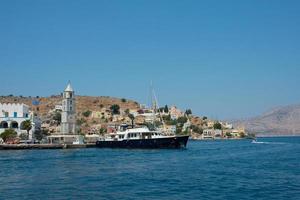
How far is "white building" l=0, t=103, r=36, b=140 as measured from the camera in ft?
370

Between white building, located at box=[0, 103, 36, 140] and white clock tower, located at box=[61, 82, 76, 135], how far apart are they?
11326 millimetres

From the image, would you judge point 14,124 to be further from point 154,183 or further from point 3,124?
point 154,183

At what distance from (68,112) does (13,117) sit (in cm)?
1619

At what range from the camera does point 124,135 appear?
332 ft

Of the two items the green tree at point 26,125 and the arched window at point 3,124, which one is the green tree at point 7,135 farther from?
the green tree at point 26,125

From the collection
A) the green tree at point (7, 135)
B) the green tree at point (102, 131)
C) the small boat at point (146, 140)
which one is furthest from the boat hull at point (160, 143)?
the green tree at point (102, 131)

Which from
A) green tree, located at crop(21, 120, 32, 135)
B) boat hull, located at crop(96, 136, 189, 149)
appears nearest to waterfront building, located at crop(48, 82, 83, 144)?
green tree, located at crop(21, 120, 32, 135)

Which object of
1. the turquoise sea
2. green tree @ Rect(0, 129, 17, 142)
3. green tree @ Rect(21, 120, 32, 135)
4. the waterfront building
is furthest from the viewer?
the waterfront building

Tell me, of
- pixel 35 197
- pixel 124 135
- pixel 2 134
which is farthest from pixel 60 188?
pixel 2 134

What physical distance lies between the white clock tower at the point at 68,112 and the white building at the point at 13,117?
11326 mm

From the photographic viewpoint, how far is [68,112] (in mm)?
125625

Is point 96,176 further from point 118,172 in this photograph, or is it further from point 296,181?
point 296,181

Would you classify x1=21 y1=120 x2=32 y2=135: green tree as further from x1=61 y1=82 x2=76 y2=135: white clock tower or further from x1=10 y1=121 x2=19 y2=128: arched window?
x1=61 y1=82 x2=76 y2=135: white clock tower

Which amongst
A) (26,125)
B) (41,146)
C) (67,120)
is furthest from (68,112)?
(41,146)
